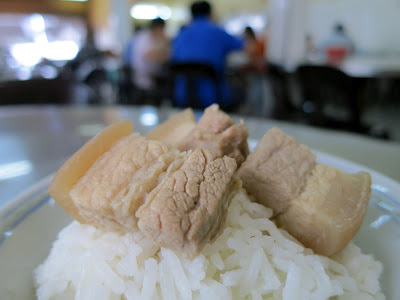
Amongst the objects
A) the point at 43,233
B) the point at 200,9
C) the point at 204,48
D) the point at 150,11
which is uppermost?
the point at 150,11

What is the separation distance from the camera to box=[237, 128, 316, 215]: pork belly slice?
0.71 m

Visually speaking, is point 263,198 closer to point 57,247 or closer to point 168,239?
point 168,239

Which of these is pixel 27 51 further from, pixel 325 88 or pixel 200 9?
pixel 325 88

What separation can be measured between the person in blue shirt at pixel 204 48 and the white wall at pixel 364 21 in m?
3.95

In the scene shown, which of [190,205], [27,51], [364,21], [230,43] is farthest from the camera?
[27,51]

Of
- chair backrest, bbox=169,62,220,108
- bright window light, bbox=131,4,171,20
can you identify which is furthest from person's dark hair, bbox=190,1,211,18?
bright window light, bbox=131,4,171,20

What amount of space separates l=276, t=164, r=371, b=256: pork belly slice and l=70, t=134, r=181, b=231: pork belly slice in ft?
1.02

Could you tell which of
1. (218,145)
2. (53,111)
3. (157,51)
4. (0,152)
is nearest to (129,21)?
(157,51)

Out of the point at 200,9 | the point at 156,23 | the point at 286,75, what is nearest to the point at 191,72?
the point at 200,9

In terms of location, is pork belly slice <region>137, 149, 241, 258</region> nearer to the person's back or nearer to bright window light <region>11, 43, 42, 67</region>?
the person's back

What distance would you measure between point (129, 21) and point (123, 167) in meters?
7.04

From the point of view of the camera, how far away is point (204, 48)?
3.88 m

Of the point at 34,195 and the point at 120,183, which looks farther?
the point at 34,195

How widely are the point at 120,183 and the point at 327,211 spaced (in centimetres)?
45
